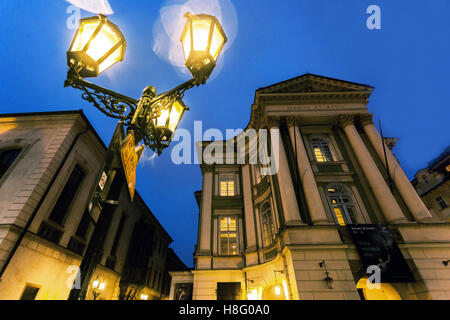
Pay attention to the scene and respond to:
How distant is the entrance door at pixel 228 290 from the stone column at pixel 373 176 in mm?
9488

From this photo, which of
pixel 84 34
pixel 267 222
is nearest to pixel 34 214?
pixel 84 34

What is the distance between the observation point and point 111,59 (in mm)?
4199

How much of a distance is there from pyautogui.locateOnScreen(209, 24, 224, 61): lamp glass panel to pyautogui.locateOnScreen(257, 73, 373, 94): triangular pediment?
12.3 meters

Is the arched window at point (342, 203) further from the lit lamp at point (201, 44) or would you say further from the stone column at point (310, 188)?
the lit lamp at point (201, 44)

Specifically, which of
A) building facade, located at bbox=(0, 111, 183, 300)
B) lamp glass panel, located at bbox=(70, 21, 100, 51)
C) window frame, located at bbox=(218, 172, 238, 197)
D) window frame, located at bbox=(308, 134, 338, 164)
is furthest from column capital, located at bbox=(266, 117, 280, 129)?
lamp glass panel, located at bbox=(70, 21, 100, 51)

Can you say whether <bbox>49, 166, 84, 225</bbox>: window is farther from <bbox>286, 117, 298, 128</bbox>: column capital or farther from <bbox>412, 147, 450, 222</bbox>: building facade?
<bbox>412, 147, 450, 222</bbox>: building facade

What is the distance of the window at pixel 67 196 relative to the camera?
42.3 ft

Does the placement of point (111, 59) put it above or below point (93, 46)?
above

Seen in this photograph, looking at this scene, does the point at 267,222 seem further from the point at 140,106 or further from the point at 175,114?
the point at 140,106

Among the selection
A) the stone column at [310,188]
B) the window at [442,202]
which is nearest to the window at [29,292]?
the stone column at [310,188]

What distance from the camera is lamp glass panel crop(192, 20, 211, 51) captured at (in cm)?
394

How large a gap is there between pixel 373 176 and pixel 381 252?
4.39 meters

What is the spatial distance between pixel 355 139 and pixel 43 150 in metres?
19.8
